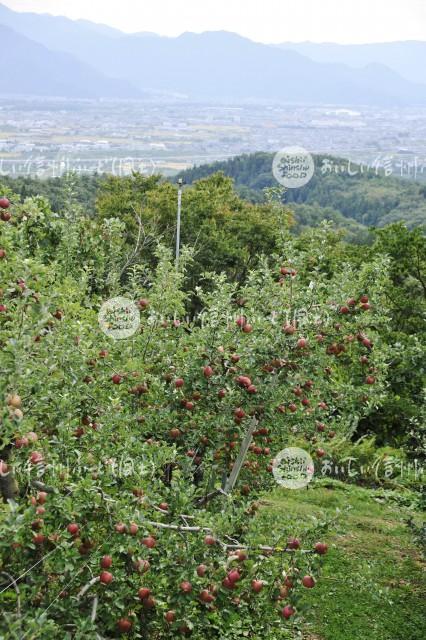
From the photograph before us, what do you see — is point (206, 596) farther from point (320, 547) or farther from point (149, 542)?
point (320, 547)

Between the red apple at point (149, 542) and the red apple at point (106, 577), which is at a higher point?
the red apple at point (149, 542)

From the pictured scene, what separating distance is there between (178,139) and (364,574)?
3936 inches

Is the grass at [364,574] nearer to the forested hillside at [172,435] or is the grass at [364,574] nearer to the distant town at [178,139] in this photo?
the forested hillside at [172,435]

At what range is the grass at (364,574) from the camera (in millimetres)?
7344

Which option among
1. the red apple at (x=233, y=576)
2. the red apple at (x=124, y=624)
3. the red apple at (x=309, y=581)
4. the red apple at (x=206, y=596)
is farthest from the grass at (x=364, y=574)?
the red apple at (x=124, y=624)

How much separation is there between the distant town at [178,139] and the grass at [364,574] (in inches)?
1067

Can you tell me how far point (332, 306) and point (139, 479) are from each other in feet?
6.51

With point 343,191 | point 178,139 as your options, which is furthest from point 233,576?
point 178,139

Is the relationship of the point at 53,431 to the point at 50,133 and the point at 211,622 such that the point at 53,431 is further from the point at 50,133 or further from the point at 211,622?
the point at 50,133

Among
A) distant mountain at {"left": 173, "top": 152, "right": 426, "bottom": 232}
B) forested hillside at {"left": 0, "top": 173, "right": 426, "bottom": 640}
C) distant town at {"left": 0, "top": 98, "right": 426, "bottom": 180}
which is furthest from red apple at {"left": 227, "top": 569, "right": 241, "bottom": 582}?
distant mountain at {"left": 173, "top": 152, "right": 426, "bottom": 232}

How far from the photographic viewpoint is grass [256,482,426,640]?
24.1ft

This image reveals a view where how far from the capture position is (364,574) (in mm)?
8203

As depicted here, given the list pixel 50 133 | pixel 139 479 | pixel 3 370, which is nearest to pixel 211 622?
pixel 139 479

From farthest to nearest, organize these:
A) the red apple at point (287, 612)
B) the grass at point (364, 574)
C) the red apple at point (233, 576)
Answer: the grass at point (364, 574) < the red apple at point (287, 612) < the red apple at point (233, 576)
